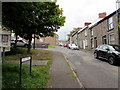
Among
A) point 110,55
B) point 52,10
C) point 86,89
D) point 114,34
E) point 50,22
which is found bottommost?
point 86,89

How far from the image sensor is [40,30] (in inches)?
626

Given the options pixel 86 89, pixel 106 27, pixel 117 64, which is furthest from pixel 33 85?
pixel 106 27

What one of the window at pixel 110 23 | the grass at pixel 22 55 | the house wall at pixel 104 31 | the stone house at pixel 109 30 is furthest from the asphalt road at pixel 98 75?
the window at pixel 110 23

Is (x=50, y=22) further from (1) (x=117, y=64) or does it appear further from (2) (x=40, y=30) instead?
(1) (x=117, y=64)

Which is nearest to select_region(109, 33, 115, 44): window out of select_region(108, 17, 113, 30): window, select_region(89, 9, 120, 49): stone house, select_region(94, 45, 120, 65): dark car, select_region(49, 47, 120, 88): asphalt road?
select_region(89, 9, 120, 49): stone house

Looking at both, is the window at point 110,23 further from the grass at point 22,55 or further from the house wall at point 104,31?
the grass at point 22,55

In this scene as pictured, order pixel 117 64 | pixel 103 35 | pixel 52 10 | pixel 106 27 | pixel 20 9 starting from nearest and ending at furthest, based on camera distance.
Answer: pixel 20 9, pixel 117 64, pixel 52 10, pixel 106 27, pixel 103 35

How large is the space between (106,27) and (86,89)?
56.2 feet

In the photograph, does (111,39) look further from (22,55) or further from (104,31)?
(22,55)

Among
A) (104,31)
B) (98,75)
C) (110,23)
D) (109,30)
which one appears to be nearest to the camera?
(98,75)

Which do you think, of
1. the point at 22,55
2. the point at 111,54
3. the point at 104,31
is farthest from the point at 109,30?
the point at 22,55

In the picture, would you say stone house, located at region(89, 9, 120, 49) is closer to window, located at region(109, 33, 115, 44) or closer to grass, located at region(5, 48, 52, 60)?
window, located at region(109, 33, 115, 44)

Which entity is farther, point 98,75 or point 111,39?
point 111,39

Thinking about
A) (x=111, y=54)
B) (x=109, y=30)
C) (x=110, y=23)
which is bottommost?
(x=111, y=54)
